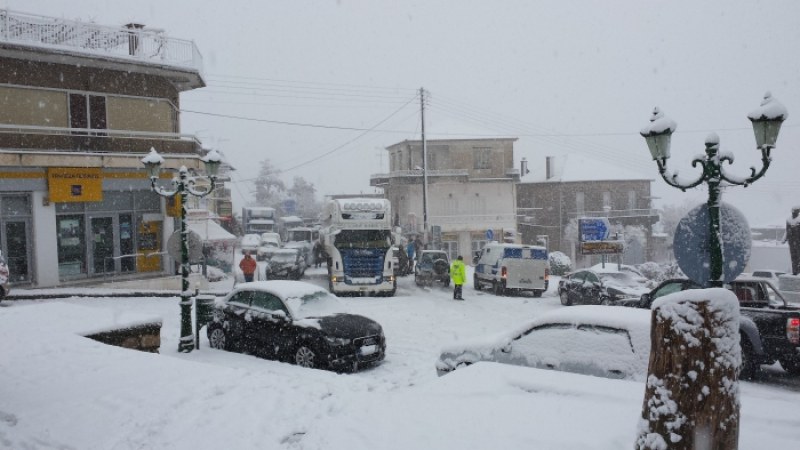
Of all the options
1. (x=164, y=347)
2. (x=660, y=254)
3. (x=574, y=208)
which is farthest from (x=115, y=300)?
(x=660, y=254)

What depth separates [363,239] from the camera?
22.3 metres

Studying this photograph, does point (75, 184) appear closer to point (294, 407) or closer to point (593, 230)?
point (294, 407)

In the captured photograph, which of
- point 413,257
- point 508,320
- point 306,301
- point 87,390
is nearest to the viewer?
point 87,390

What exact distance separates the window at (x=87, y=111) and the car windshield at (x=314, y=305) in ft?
48.0

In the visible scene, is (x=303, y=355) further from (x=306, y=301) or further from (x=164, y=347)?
(x=164, y=347)

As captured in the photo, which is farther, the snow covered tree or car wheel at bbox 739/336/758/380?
the snow covered tree

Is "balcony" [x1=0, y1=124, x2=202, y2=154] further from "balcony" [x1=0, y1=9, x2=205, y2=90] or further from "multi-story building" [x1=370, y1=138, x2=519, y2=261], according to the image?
"multi-story building" [x1=370, y1=138, x2=519, y2=261]

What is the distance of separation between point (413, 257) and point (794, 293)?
755 inches

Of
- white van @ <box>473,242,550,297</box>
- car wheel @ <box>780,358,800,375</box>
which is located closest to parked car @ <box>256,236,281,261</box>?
white van @ <box>473,242,550,297</box>

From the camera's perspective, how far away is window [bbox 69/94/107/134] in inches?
821

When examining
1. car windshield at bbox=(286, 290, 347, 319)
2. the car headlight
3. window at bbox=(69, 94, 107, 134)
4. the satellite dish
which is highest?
window at bbox=(69, 94, 107, 134)

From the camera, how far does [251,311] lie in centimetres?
1160

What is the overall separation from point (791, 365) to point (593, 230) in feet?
51.2

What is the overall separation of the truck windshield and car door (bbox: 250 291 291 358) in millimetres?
10360
